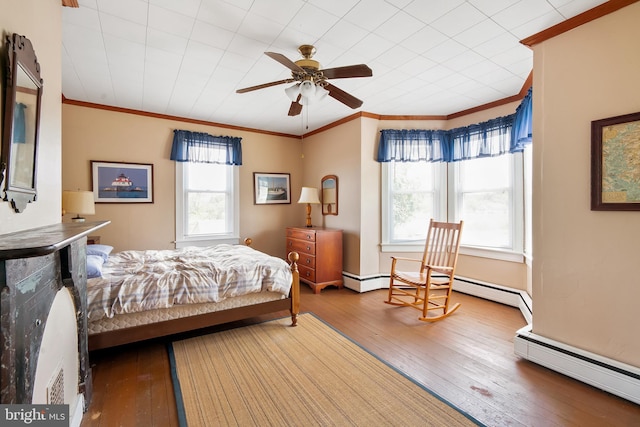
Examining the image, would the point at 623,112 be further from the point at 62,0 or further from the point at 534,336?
the point at 62,0

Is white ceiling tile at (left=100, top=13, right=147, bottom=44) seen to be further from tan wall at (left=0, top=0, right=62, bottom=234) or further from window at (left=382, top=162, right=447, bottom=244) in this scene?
window at (left=382, top=162, right=447, bottom=244)

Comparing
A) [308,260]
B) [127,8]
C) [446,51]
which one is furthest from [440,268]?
[127,8]

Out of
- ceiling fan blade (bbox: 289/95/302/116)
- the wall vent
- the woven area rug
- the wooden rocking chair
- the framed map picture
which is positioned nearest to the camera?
the wall vent

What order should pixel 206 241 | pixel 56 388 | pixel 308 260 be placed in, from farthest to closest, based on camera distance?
pixel 206 241 < pixel 308 260 < pixel 56 388

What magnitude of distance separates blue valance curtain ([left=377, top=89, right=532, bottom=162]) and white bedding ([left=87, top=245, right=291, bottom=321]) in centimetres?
247

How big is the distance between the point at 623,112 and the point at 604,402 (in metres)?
1.89

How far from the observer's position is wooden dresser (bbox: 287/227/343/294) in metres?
4.25

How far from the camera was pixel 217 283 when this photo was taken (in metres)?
2.59

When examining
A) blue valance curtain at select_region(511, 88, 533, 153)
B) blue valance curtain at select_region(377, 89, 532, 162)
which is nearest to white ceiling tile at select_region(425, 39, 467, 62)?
blue valance curtain at select_region(511, 88, 533, 153)

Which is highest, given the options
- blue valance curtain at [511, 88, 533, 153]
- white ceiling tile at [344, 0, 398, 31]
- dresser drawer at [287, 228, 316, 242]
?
white ceiling tile at [344, 0, 398, 31]

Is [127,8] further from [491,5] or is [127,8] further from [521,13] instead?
[521,13]

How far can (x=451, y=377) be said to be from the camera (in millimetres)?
2145

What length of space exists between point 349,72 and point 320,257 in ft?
8.76

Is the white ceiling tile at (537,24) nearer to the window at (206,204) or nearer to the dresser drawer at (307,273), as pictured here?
the dresser drawer at (307,273)
